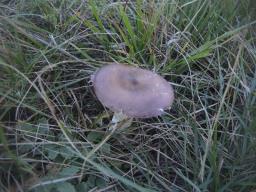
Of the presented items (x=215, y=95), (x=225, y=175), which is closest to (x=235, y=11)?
(x=215, y=95)

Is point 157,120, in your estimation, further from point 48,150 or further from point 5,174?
point 5,174

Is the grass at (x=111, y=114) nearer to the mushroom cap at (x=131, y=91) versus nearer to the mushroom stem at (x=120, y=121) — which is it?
the mushroom stem at (x=120, y=121)

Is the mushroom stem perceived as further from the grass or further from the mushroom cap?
the mushroom cap

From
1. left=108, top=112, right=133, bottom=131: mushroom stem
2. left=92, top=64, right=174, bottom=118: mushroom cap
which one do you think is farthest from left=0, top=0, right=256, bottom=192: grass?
left=92, top=64, right=174, bottom=118: mushroom cap

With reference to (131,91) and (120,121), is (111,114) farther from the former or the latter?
(131,91)

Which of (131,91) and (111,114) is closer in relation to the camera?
(131,91)

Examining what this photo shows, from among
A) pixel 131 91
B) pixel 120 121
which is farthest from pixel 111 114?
pixel 131 91

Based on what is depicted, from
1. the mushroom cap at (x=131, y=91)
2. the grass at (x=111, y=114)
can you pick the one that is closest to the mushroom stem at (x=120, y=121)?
the grass at (x=111, y=114)
